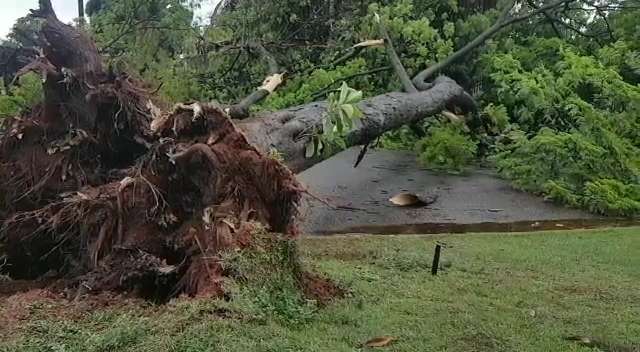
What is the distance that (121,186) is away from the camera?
11.1ft

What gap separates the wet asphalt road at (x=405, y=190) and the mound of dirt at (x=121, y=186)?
7.01ft

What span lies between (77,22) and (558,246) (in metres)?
3.67

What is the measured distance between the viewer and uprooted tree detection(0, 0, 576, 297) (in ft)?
11.0

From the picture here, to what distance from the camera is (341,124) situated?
4.63m

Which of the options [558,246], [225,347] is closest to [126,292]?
[225,347]

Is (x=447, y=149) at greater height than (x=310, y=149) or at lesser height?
lesser

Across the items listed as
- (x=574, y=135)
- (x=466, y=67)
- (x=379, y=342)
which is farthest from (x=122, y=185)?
(x=466, y=67)

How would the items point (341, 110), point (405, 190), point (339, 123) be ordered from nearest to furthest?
point (341, 110) < point (339, 123) < point (405, 190)

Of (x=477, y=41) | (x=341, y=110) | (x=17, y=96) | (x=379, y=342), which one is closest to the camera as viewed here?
(x=379, y=342)

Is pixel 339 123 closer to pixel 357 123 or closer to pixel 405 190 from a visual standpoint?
pixel 357 123

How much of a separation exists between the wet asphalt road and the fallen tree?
2.13 m

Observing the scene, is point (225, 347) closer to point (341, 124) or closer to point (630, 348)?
point (630, 348)

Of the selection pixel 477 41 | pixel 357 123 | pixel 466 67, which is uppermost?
pixel 477 41

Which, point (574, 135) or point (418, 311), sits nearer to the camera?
point (418, 311)
